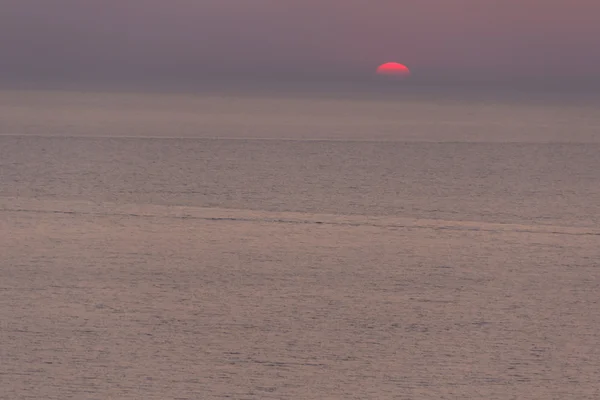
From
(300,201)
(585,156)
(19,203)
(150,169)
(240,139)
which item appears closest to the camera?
(19,203)

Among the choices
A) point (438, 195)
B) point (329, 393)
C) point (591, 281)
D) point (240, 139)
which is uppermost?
point (240, 139)

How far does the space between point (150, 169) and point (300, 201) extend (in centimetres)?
329

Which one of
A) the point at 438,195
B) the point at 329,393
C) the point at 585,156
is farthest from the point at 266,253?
the point at 585,156

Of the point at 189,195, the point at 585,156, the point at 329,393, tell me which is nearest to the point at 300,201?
the point at 189,195

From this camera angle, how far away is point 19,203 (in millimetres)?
8977

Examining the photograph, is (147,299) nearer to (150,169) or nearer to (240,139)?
(150,169)

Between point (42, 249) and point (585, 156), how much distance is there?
11016 mm

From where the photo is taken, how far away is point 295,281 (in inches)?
239

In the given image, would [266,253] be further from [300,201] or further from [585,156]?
[585,156]

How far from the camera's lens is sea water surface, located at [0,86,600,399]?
4.36m

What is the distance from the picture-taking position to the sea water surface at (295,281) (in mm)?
4359

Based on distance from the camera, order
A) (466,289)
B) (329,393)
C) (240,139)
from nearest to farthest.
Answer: (329,393), (466,289), (240,139)

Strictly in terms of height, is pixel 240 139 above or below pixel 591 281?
above

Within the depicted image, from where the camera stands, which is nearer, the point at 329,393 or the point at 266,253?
the point at 329,393
